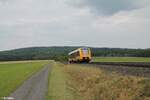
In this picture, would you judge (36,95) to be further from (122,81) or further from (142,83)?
(142,83)

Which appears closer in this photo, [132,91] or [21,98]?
[132,91]

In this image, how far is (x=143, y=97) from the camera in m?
17.1

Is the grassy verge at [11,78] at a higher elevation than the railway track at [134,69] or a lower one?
lower

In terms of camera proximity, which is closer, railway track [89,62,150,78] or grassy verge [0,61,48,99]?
railway track [89,62,150,78]

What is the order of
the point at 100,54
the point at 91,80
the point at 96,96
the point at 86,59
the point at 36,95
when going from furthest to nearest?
the point at 100,54
the point at 86,59
the point at 91,80
the point at 36,95
the point at 96,96

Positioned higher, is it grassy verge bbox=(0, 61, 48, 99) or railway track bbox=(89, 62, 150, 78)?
railway track bbox=(89, 62, 150, 78)

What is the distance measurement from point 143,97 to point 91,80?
1174 cm

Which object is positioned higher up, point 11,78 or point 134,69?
point 134,69

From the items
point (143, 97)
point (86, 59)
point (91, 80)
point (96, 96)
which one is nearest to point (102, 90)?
point (96, 96)

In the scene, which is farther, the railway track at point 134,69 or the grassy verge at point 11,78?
the grassy verge at point 11,78

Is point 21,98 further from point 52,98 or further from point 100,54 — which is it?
point 100,54

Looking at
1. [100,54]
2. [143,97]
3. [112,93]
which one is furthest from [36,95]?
[100,54]

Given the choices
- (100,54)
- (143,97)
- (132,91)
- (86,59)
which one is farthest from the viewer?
(100,54)

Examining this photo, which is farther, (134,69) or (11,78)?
(11,78)
